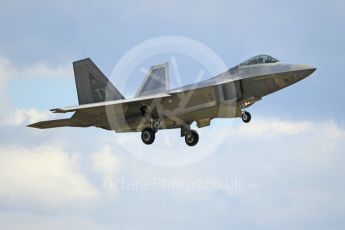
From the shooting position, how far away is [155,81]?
38875mm

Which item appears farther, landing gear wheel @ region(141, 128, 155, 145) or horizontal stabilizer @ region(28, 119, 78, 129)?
horizontal stabilizer @ region(28, 119, 78, 129)

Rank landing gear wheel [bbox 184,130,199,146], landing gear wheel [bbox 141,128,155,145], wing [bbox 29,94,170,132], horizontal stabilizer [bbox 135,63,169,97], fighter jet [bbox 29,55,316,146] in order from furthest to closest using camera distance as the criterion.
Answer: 1. horizontal stabilizer [bbox 135,63,169,97]
2. landing gear wheel [bbox 184,130,199,146]
3. landing gear wheel [bbox 141,128,155,145]
4. wing [bbox 29,94,170,132]
5. fighter jet [bbox 29,55,316,146]

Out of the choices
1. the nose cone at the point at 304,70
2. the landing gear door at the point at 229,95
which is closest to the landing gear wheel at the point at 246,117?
the landing gear door at the point at 229,95

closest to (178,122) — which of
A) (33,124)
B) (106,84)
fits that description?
(106,84)

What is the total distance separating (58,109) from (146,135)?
500 cm

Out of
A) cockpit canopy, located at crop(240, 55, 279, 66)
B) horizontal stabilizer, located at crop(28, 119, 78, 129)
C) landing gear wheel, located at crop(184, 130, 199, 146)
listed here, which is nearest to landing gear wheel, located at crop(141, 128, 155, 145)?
landing gear wheel, located at crop(184, 130, 199, 146)

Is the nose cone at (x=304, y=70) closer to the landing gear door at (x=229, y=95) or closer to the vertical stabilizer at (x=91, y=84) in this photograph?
the landing gear door at (x=229, y=95)

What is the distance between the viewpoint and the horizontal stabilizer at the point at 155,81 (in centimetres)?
3859

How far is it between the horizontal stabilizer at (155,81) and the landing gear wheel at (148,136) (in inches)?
117

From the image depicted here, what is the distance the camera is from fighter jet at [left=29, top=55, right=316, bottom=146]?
113 ft

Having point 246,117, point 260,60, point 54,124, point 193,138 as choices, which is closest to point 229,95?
point 246,117

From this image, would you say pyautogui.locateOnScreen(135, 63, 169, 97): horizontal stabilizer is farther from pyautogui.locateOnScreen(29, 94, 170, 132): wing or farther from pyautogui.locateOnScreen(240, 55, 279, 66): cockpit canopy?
pyautogui.locateOnScreen(240, 55, 279, 66): cockpit canopy

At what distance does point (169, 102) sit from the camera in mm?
35688

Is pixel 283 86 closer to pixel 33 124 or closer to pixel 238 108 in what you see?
pixel 238 108
